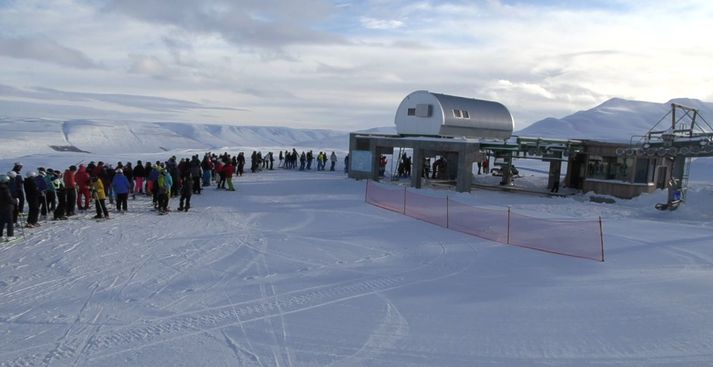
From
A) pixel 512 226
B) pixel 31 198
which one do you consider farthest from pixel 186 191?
pixel 512 226

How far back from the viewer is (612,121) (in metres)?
106

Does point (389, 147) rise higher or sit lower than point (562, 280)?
higher

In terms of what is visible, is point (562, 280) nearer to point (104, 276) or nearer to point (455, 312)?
point (455, 312)

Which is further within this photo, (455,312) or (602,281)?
(602,281)

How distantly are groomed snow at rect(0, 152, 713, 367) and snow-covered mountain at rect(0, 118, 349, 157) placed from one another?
70834 millimetres

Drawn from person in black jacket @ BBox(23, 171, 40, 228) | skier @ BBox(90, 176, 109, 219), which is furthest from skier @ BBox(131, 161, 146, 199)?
person in black jacket @ BBox(23, 171, 40, 228)

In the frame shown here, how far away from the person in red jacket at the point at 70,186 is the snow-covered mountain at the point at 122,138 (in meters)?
67.7

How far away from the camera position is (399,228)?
14500mm

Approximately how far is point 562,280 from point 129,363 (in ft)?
24.2

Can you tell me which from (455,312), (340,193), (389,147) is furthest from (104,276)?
(389,147)

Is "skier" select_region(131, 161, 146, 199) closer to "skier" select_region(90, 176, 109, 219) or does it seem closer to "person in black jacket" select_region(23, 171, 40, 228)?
"skier" select_region(90, 176, 109, 219)

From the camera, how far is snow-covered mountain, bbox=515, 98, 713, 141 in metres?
96.5

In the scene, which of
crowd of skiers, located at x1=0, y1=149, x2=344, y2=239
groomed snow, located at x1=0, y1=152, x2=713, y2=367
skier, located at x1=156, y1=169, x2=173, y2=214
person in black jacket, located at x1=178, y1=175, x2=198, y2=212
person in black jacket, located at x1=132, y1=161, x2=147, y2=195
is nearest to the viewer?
groomed snow, located at x1=0, y1=152, x2=713, y2=367

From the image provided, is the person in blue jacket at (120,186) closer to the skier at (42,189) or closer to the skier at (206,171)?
the skier at (42,189)
